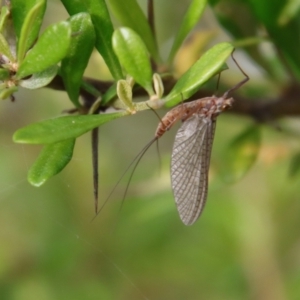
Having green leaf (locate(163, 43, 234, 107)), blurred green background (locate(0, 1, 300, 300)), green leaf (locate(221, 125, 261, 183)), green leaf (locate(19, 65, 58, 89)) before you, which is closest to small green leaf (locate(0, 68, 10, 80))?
green leaf (locate(19, 65, 58, 89))

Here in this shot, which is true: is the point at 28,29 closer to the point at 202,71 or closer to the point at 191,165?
the point at 202,71

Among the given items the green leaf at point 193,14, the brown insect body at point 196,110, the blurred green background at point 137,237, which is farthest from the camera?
the blurred green background at point 137,237

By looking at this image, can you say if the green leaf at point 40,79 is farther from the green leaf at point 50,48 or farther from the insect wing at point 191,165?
the insect wing at point 191,165

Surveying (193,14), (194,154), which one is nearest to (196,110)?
(194,154)

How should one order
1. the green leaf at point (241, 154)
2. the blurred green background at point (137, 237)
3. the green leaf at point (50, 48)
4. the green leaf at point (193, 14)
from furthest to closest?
1. the blurred green background at point (137, 237)
2. the green leaf at point (241, 154)
3. the green leaf at point (193, 14)
4. the green leaf at point (50, 48)

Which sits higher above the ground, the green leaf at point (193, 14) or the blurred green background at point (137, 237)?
the green leaf at point (193, 14)

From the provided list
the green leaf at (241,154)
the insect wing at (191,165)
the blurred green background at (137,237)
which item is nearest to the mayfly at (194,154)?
the insect wing at (191,165)

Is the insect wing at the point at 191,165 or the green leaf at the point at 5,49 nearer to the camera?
the green leaf at the point at 5,49
